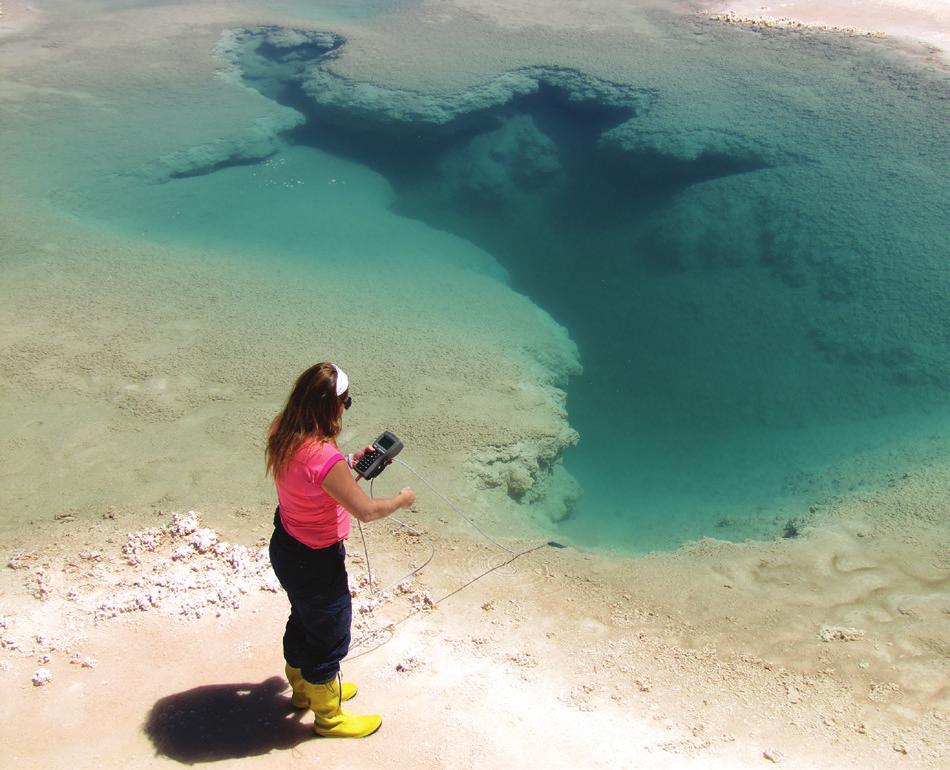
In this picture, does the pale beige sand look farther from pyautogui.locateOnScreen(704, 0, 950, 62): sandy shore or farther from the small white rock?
pyautogui.locateOnScreen(704, 0, 950, 62): sandy shore

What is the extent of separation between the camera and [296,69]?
896cm

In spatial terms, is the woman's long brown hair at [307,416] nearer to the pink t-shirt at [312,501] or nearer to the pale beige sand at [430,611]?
the pink t-shirt at [312,501]

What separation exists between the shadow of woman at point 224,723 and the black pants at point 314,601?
30 cm

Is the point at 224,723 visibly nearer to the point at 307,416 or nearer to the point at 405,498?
the point at 405,498

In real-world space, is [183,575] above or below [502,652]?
below

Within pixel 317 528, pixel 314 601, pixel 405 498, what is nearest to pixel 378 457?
pixel 405 498

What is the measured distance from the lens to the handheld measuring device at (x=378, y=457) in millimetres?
2430

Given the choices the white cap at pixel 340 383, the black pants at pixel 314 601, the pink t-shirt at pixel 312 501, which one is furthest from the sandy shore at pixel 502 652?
the white cap at pixel 340 383

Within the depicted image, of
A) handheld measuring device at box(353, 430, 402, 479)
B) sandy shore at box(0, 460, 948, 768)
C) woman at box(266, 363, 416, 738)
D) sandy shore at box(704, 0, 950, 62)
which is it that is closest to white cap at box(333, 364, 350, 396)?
woman at box(266, 363, 416, 738)

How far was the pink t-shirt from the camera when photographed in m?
2.13

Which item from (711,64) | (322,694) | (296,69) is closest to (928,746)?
(322,694)

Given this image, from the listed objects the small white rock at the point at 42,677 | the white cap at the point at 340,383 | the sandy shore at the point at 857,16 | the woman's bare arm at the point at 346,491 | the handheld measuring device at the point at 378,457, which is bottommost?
the small white rock at the point at 42,677

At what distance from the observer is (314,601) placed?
2367mm

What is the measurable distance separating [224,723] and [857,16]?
31.4ft
